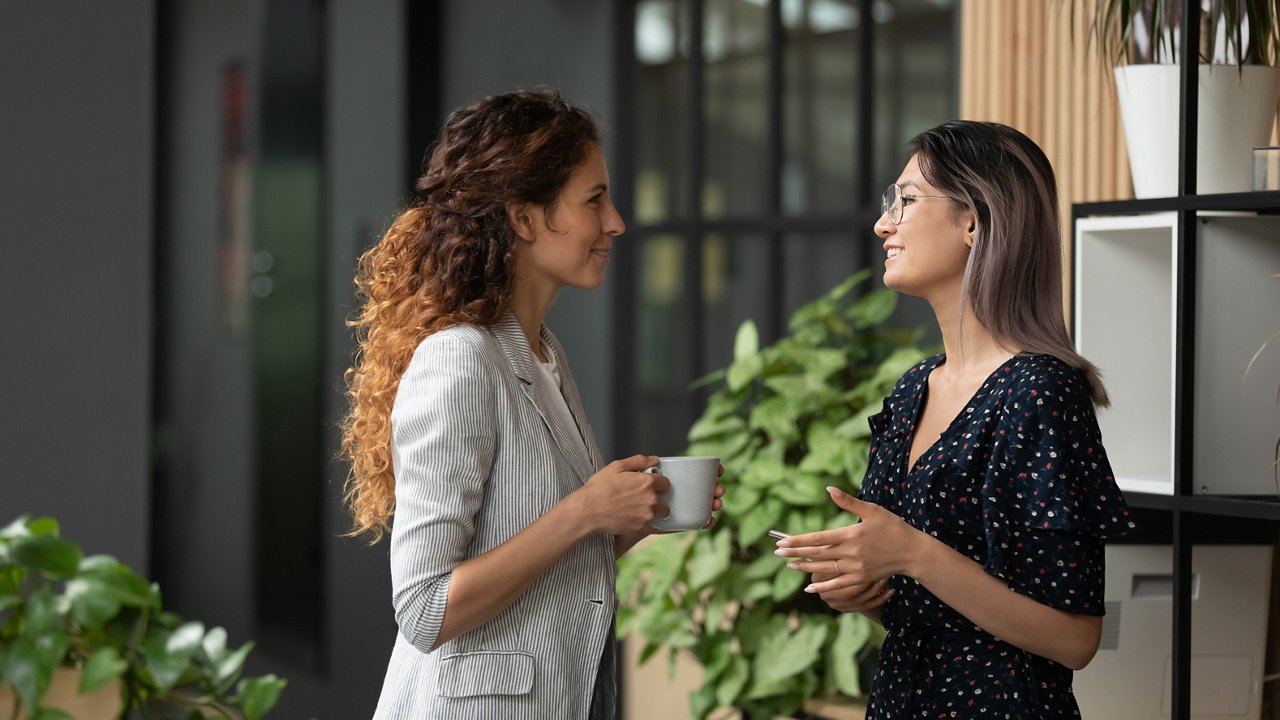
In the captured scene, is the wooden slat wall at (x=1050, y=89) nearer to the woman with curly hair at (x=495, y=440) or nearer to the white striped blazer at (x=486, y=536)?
the woman with curly hair at (x=495, y=440)

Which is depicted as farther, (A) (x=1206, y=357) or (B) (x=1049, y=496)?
(A) (x=1206, y=357)

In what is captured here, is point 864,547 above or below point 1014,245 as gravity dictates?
below

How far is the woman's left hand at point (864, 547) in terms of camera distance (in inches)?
53.1

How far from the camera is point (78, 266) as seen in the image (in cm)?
446

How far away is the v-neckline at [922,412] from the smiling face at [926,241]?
0.38 ft

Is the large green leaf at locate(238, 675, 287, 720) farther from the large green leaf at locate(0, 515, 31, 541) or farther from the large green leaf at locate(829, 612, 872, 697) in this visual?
the large green leaf at locate(829, 612, 872, 697)

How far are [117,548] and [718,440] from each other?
2.62 metres

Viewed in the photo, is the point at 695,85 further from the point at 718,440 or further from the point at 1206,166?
the point at 1206,166

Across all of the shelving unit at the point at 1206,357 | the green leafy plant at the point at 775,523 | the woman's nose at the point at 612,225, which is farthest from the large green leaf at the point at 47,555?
the green leafy plant at the point at 775,523

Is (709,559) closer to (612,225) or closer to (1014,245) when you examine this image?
(612,225)

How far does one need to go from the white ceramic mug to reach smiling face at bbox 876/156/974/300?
1.08ft

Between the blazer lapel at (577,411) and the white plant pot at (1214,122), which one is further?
the white plant pot at (1214,122)

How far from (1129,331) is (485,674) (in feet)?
4.07

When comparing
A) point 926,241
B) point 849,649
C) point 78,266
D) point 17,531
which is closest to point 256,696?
point 17,531
